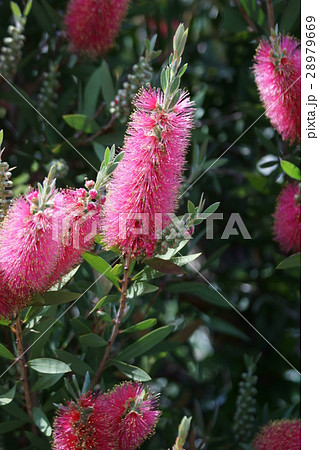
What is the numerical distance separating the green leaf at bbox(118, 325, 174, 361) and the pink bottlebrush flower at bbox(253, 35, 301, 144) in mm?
504

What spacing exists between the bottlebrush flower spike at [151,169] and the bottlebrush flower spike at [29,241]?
12 cm

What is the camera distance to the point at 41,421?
122 centimetres

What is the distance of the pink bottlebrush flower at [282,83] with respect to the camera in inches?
53.4

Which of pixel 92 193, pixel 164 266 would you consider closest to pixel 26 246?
pixel 92 193

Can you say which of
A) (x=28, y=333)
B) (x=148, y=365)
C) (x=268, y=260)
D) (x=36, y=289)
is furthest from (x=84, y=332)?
(x=268, y=260)

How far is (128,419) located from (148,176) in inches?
16.2

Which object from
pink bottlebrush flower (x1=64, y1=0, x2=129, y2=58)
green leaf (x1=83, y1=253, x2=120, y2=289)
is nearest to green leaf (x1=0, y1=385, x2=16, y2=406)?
green leaf (x1=83, y1=253, x2=120, y2=289)

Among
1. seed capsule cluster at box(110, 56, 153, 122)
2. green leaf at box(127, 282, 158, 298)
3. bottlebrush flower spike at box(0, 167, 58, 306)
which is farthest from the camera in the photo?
seed capsule cluster at box(110, 56, 153, 122)

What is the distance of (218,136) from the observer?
1955 mm

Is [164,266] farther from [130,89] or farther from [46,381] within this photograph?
[130,89]

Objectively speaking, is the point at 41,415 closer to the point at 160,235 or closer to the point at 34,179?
the point at 160,235

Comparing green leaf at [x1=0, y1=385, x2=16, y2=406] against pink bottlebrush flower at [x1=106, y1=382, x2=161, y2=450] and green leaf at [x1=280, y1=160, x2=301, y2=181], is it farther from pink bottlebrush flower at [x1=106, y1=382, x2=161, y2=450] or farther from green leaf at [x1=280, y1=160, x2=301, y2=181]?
green leaf at [x1=280, y1=160, x2=301, y2=181]

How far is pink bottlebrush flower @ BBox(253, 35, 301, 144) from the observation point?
4.45ft
